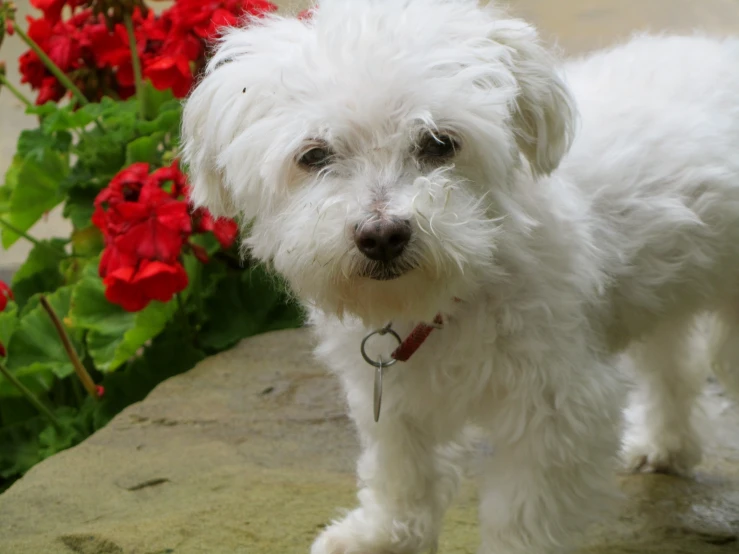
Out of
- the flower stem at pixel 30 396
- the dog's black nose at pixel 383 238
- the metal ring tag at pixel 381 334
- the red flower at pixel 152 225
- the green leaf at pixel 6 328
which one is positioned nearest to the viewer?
the dog's black nose at pixel 383 238

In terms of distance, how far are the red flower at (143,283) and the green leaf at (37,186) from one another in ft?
3.03

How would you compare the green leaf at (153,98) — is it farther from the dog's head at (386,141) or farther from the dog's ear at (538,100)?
the dog's ear at (538,100)

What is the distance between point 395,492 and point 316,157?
911 millimetres

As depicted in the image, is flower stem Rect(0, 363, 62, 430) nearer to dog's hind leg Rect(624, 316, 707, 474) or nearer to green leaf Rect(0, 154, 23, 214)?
green leaf Rect(0, 154, 23, 214)

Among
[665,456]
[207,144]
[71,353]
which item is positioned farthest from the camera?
[71,353]

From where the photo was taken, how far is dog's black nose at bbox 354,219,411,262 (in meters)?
1.53

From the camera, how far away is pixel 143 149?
3.43 meters

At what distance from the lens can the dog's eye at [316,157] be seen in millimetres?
1687

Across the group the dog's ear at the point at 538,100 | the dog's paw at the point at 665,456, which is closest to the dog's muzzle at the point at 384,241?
the dog's ear at the point at 538,100

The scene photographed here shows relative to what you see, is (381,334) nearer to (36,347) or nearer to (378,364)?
(378,364)

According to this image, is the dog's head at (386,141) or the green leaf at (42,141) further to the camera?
the green leaf at (42,141)

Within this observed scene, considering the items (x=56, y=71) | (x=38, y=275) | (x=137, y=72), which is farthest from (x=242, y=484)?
(x=56, y=71)

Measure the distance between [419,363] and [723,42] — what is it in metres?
1.25

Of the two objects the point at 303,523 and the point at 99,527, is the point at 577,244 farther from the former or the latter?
the point at 99,527
